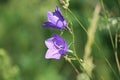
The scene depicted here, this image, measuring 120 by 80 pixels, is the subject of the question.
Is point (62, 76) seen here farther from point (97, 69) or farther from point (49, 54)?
point (49, 54)

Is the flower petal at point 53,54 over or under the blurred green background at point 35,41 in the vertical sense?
over

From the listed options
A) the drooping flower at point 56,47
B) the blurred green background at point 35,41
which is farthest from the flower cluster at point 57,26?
the blurred green background at point 35,41

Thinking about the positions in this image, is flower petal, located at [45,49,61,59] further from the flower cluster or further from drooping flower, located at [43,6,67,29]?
drooping flower, located at [43,6,67,29]

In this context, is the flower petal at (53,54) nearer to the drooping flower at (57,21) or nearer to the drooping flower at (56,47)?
the drooping flower at (56,47)

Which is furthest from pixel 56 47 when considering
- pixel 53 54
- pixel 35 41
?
pixel 35 41

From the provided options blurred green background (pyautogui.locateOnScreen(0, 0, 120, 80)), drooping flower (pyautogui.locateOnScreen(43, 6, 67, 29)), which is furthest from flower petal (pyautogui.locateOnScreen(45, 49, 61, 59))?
blurred green background (pyautogui.locateOnScreen(0, 0, 120, 80))

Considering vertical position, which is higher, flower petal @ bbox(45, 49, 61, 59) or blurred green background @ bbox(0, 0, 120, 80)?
flower petal @ bbox(45, 49, 61, 59)
